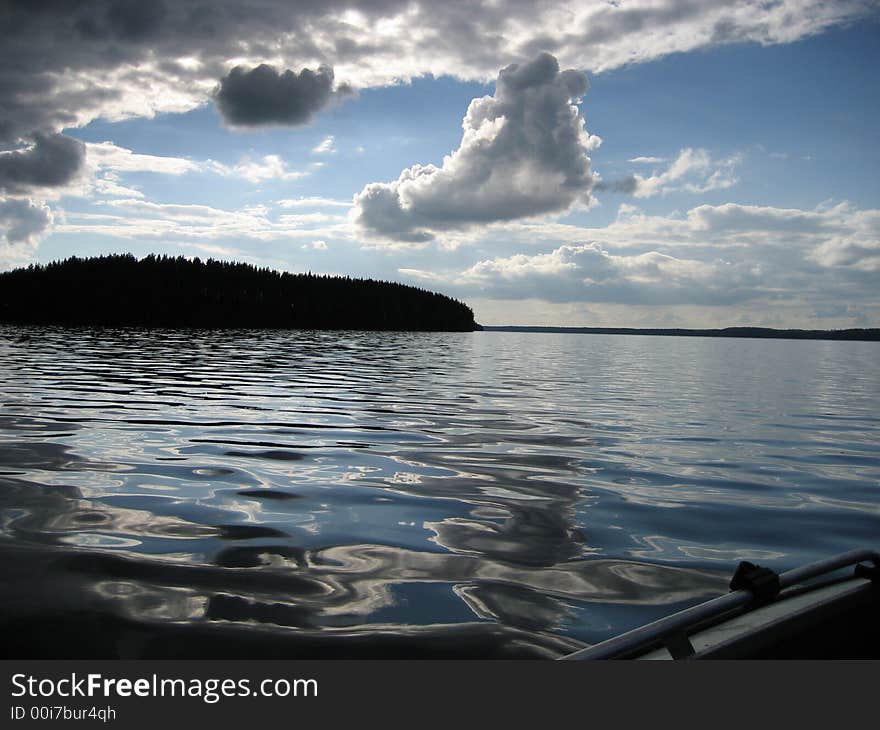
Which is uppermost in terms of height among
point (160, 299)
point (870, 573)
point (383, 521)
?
point (160, 299)

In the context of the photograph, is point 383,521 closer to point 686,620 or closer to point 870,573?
point 686,620

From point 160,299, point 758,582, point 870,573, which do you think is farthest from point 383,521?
point 160,299

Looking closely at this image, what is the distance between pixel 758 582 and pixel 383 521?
3.94 metres

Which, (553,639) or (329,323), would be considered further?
(329,323)

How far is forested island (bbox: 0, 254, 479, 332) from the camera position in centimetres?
15962

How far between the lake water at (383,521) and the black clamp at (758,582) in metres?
1.05

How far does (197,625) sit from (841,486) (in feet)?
29.4

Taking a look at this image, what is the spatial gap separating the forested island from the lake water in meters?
146

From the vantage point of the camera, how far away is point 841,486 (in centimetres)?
887

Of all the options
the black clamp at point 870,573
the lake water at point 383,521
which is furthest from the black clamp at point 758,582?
the lake water at point 383,521

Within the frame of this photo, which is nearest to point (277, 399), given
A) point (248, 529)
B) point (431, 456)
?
point (431, 456)

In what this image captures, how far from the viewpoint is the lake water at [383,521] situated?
411 cm

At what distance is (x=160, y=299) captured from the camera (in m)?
172
